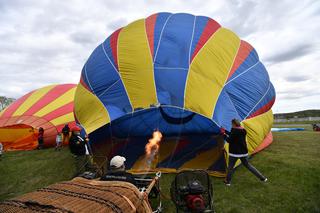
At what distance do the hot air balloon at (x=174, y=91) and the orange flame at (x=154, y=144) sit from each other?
0.12 m

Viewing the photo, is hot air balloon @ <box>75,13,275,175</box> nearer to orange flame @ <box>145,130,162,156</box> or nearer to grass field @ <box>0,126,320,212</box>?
orange flame @ <box>145,130,162,156</box>

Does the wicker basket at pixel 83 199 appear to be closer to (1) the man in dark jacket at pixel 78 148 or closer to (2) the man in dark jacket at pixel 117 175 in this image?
(2) the man in dark jacket at pixel 117 175

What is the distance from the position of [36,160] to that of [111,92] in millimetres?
4016

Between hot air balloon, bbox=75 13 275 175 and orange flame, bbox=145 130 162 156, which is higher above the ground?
hot air balloon, bbox=75 13 275 175

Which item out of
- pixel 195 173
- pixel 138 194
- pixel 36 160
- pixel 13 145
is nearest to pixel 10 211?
pixel 138 194

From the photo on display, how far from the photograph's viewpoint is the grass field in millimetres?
4262

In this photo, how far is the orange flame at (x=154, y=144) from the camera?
782cm

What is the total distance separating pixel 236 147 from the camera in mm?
5094

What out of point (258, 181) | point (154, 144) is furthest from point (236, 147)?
point (154, 144)

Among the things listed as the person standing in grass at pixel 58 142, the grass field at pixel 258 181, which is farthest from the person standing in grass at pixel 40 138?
the grass field at pixel 258 181

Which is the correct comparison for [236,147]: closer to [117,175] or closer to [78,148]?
[117,175]

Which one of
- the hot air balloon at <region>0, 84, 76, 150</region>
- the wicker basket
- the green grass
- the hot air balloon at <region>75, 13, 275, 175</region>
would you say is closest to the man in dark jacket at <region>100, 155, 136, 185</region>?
the wicker basket

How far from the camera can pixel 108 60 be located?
6941 mm

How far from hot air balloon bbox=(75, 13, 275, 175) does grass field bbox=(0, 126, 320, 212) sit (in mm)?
660
